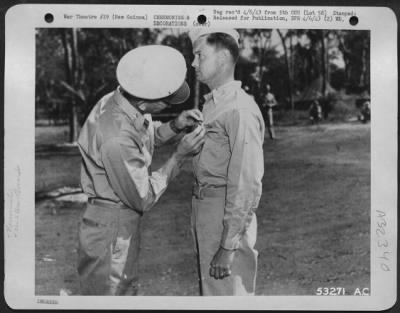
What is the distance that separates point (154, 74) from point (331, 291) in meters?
1.13

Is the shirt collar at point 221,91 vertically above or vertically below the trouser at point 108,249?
above

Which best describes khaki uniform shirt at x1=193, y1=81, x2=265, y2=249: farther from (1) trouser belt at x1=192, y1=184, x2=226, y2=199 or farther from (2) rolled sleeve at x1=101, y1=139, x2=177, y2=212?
(2) rolled sleeve at x1=101, y1=139, x2=177, y2=212

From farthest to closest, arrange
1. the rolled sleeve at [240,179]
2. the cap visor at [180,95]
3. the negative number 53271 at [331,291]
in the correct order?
the negative number 53271 at [331,291] < the cap visor at [180,95] < the rolled sleeve at [240,179]

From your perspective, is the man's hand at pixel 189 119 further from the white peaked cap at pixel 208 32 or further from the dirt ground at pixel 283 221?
the white peaked cap at pixel 208 32

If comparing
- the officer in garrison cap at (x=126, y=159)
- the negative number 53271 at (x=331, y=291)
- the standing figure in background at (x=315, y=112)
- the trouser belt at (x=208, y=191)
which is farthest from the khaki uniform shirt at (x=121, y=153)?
the negative number 53271 at (x=331, y=291)

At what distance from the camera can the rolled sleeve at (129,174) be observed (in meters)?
1.95

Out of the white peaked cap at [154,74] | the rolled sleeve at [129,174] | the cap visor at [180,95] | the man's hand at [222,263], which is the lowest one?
the man's hand at [222,263]

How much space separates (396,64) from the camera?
216 cm

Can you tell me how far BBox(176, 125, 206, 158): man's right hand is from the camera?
2029mm

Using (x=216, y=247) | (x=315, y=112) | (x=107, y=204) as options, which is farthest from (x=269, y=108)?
(x=107, y=204)

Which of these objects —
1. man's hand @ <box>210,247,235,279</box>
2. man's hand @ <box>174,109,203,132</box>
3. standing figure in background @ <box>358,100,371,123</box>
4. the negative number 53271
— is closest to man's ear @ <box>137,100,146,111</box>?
man's hand @ <box>174,109,203,132</box>

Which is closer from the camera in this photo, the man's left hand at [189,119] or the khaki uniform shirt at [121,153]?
the khaki uniform shirt at [121,153]

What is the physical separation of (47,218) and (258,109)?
3.13 feet

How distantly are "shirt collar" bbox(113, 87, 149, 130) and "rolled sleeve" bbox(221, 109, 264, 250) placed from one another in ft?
1.07
